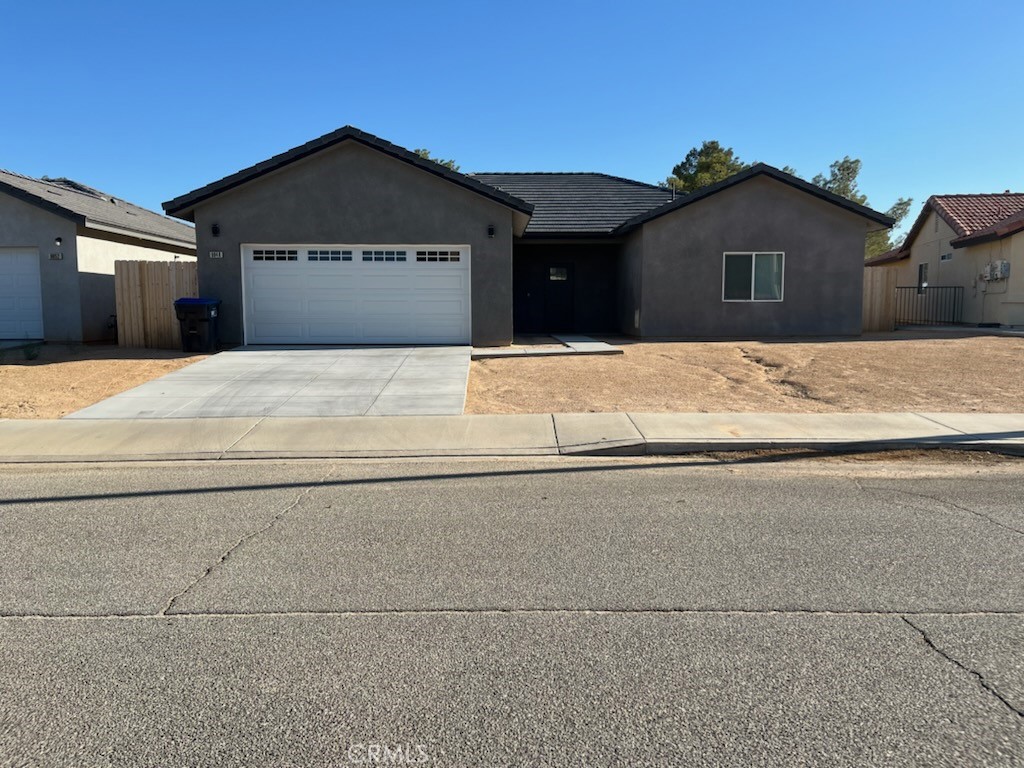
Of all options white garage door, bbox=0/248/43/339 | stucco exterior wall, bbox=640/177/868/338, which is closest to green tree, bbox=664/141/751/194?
stucco exterior wall, bbox=640/177/868/338

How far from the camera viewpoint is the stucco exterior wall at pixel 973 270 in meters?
23.7

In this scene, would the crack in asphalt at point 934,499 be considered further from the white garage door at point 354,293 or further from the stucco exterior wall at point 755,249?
the stucco exterior wall at point 755,249

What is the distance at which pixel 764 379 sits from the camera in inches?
528

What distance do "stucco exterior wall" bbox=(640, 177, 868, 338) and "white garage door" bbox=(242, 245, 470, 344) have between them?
5.67 metres

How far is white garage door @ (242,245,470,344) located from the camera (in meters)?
17.4

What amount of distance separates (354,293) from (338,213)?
73.4 inches

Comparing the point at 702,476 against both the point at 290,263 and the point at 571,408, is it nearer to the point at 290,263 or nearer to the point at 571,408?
the point at 571,408

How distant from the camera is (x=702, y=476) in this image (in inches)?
291

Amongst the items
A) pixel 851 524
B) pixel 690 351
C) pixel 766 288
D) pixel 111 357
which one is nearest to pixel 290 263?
pixel 111 357

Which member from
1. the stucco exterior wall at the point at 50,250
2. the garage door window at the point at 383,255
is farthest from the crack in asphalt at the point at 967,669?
the stucco exterior wall at the point at 50,250

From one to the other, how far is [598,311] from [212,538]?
64.1ft

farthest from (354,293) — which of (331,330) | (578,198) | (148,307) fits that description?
(578,198)

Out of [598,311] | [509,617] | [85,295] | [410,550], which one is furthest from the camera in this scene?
[598,311]

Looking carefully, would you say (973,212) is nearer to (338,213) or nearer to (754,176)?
(754,176)
